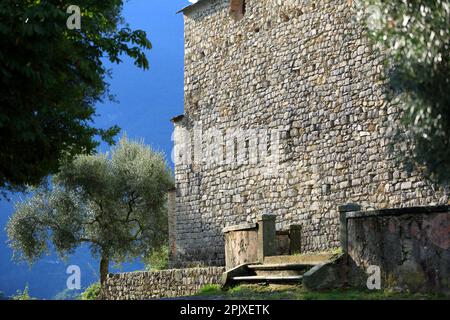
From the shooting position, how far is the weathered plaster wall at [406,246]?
30.4 ft

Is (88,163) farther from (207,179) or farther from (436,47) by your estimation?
(436,47)

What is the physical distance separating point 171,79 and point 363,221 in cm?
14338

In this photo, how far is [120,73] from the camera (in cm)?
15425

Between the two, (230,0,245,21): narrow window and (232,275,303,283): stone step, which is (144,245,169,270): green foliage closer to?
(230,0,245,21): narrow window

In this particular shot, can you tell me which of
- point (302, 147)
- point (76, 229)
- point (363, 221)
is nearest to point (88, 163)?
point (76, 229)

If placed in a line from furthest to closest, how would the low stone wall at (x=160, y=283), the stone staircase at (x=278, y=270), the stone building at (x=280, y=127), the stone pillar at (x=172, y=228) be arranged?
the stone pillar at (x=172, y=228)
the low stone wall at (x=160, y=283)
the stone building at (x=280, y=127)
the stone staircase at (x=278, y=270)

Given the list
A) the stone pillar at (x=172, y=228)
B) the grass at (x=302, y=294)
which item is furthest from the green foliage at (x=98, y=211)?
the grass at (x=302, y=294)

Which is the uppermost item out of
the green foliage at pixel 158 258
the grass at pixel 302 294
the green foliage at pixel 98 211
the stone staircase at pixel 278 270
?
the green foliage at pixel 98 211

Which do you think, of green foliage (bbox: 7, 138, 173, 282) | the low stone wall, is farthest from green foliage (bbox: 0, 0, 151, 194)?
green foliage (bbox: 7, 138, 173, 282)

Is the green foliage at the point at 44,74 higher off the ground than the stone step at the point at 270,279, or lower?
higher

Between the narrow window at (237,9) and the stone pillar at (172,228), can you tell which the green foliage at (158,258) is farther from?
the narrow window at (237,9)

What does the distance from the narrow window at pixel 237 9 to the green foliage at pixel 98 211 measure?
8.27 m

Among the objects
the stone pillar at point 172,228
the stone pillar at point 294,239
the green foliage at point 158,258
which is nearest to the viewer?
the stone pillar at point 294,239

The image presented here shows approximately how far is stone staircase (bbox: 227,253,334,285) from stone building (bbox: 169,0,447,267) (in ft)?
11.0
